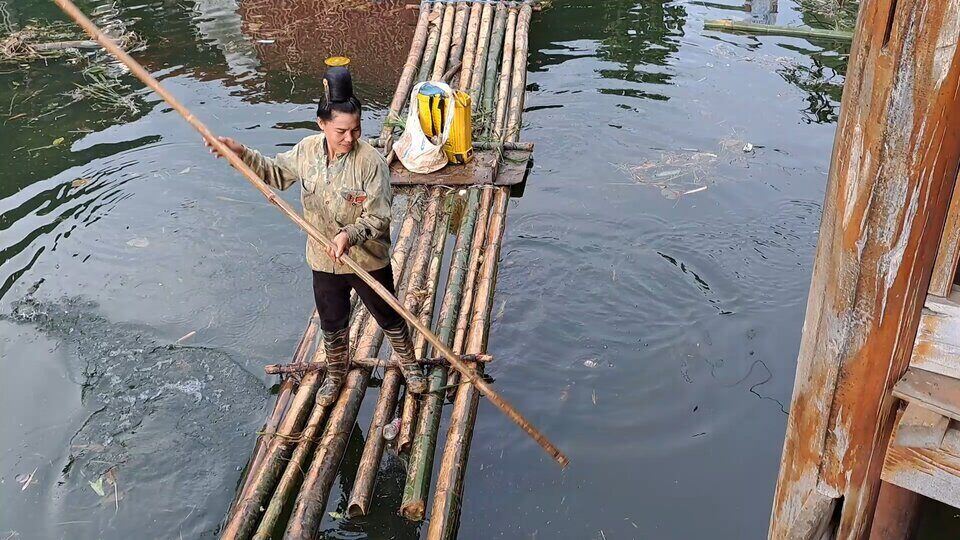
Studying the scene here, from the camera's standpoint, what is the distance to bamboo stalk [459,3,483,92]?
8555mm

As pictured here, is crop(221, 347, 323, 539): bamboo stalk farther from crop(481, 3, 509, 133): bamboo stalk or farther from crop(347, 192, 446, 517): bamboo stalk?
crop(481, 3, 509, 133): bamboo stalk

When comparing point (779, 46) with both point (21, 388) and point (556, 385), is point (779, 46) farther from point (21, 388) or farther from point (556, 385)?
point (21, 388)

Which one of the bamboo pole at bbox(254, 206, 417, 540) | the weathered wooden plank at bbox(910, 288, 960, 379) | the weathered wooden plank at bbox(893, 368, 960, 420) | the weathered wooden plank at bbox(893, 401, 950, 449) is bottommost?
the bamboo pole at bbox(254, 206, 417, 540)

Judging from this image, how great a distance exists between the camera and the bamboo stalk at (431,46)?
28.5 ft

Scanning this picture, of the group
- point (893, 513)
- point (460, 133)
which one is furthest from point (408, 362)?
point (460, 133)

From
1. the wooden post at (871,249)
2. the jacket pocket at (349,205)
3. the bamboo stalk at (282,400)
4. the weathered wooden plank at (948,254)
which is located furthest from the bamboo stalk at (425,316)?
the weathered wooden plank at (948,254)

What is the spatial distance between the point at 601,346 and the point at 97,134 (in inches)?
243

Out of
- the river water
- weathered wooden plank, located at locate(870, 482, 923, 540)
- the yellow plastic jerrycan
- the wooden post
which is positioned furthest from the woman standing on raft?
the yellow plastic jerrycan

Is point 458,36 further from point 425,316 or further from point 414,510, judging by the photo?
point 414,510

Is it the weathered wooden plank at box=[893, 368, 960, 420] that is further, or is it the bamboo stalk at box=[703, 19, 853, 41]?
the bamboo stalk at box=[703, 19, 853, 41]

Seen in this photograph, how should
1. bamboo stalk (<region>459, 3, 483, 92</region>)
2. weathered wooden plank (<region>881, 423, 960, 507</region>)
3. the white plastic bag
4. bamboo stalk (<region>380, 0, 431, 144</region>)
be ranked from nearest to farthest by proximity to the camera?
1. weathered wooden plank (<region>881, 423, 960, 507</region>)
2. the white plastic bag
3. bamboo stalk (<region>380, 0, 431, 144</region>)
4. bamboo stalk (<region>459, 3, 483, 92</region>)

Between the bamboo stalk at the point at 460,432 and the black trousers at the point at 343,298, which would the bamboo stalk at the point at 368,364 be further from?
the black trousers at the point at 343,298

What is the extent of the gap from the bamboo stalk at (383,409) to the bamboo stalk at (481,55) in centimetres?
247

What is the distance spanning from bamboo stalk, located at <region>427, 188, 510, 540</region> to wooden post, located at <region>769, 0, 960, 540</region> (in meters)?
1.78
